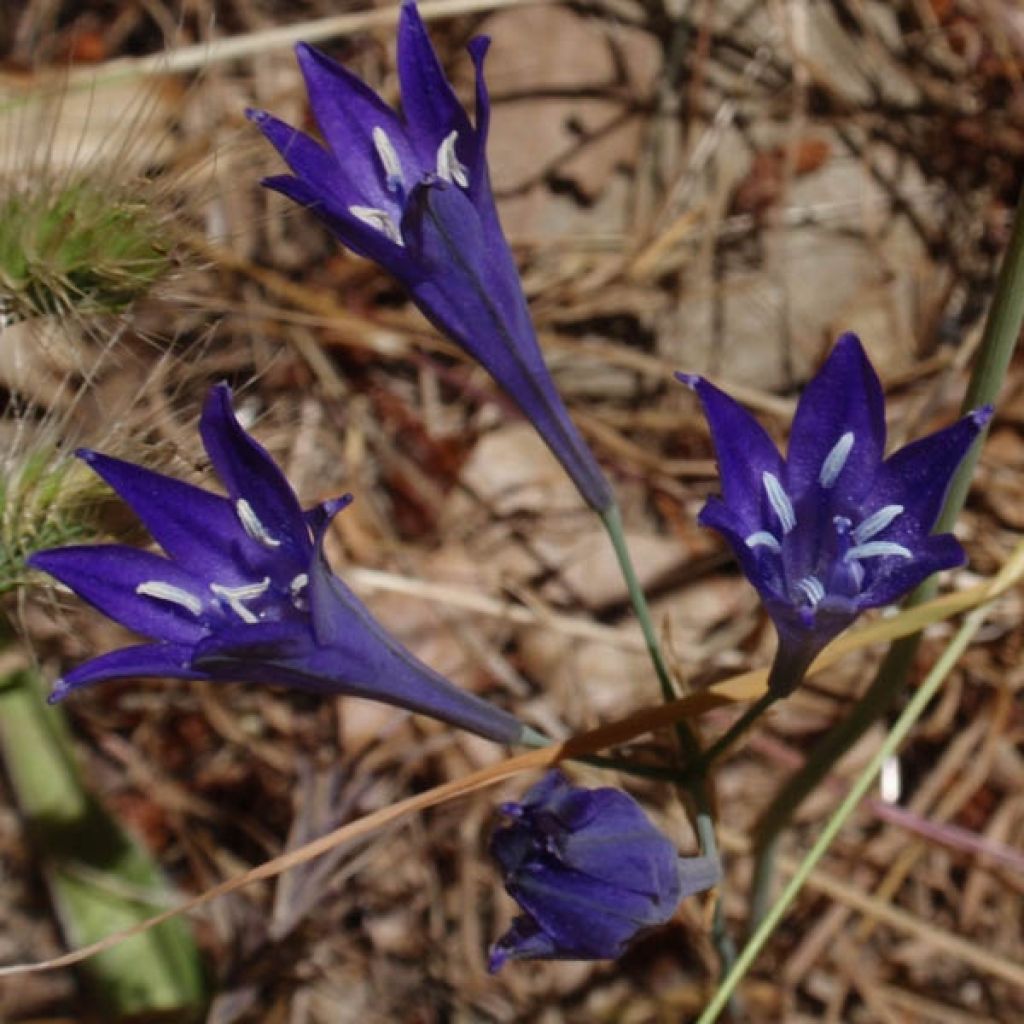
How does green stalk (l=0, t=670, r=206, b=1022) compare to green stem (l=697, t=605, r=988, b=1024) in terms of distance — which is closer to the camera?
green stem (l=697, t=605, r=988, b=1024)

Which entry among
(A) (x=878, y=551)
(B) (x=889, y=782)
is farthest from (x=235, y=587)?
(B) (x=889, y=782)

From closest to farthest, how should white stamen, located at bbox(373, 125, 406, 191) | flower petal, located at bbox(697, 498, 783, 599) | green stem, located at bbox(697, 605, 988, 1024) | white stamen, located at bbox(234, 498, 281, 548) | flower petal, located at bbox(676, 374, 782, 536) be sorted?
1. flower petal, located at bbox(697, 498, 783, 599)
2. flower petal, located at bbox(676, 374, 782, 536)
3. white stamen, located at bbox(234, 498, 281, 548)
4. white stamen, located at bbox(373, 125, 406, 191)
5. green stem, located at bbox(697, 605, 988, 1024)

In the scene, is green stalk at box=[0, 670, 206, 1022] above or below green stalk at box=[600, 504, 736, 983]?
below

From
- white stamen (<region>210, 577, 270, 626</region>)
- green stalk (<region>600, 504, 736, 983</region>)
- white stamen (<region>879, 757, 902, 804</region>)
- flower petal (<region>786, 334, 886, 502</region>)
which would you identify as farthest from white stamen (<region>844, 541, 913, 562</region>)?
white stamen (<region>879, 757, 902, 804</region>)

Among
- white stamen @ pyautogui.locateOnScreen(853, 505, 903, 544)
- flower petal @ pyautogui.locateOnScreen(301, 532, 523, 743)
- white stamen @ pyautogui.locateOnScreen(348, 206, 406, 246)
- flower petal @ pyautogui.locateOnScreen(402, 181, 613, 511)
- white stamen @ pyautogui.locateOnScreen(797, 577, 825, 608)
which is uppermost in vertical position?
white stamen @ pyautogui.locateOnScreen(348, 206, 406, 246)

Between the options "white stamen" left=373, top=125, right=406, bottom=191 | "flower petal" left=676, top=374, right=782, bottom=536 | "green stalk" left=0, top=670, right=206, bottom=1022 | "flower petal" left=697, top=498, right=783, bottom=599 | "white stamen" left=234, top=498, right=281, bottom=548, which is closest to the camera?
"flower petal" left=697, top=498, right=783, bottom=599

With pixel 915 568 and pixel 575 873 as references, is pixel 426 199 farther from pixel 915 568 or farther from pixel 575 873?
pixel 575 873

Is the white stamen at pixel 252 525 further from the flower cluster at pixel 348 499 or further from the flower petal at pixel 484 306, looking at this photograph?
the flower petal at pixel 484 306

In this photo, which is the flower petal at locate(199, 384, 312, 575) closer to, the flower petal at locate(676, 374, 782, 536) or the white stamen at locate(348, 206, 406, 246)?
the white stamen at locate(348, 206, 406, 246)
